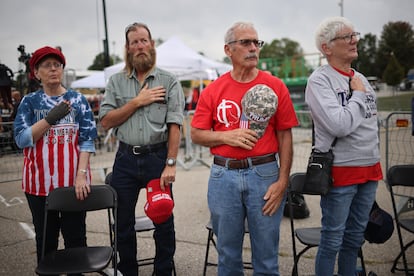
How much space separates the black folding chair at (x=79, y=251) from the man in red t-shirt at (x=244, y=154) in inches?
31.0

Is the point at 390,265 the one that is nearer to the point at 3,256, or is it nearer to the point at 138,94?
the point at 138,94

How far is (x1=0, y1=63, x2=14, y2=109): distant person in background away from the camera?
24.6 ft

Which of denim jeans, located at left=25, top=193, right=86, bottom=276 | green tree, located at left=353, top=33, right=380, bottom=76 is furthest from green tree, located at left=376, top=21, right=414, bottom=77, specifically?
denim jeans, located at left=25, top=193, right=86, bottom=276

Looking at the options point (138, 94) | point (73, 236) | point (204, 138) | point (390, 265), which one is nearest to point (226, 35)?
point (204, 138)

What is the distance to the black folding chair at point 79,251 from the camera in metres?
2.24

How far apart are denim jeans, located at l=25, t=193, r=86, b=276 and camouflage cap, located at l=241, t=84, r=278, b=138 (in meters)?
1.59

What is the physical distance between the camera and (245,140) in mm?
1983

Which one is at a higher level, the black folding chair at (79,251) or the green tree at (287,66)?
the green tree at (287,66)

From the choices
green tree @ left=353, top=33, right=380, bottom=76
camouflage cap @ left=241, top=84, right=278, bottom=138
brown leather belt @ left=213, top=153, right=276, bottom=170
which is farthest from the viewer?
green tree @ left=353, top=33, right=380, bottom=76

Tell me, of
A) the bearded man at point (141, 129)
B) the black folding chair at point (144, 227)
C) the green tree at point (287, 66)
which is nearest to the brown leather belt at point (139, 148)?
the bearded man at point (141, 129)

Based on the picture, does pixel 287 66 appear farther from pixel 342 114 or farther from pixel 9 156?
pixel 342 114

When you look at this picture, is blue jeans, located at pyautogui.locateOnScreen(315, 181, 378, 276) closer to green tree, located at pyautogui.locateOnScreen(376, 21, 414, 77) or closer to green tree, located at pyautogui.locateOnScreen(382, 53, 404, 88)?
green tree, located at pyautogui.locateOnScreen(382, 53, 404, 88)

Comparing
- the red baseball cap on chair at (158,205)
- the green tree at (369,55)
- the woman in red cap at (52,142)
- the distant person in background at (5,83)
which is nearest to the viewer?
the red baseball cap on chair at (158,205)

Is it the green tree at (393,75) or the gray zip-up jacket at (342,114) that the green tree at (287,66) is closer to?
the gray zip-up jacket at (342,114)
